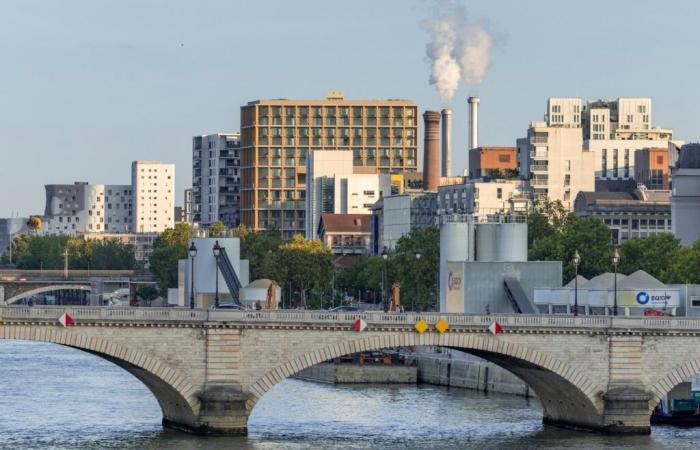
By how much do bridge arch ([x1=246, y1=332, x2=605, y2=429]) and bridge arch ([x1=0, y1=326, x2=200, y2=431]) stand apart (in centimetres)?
264

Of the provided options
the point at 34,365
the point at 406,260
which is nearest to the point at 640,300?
the point at 34,365

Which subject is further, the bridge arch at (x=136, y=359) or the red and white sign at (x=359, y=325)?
the red and white sign at (x=359, y=325)

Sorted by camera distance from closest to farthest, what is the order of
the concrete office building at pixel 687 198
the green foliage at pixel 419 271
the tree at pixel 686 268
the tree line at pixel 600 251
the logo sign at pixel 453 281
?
the logo sign at pixel 453 281
the tree at pixel 686 268
the tree line at pixel 600 251
the green foliage at pixel 419 271
the concrete office building at pixel 687 198

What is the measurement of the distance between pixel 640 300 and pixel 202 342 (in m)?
26.0

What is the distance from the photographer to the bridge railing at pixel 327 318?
89250 mm

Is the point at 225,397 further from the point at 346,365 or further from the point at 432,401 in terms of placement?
the point at 346,365

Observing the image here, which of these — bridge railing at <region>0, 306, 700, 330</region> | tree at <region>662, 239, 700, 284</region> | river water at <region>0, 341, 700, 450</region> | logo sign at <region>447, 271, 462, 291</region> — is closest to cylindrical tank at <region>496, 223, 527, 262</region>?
logo sign at <region>447, 271, 462, 291</region>

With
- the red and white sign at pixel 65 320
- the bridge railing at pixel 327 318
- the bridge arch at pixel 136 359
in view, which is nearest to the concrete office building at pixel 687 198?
the bridge railing at pixel 327 318

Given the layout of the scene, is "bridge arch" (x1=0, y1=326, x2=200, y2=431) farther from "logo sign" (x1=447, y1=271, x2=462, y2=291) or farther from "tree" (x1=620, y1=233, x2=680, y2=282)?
"tree" (x1=620, y1=233, x2=680, y2=282)

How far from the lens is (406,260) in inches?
6757

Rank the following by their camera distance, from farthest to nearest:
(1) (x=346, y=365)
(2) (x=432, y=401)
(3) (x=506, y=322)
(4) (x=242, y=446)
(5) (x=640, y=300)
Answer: (1) (x=346, y=365) → (2) (x=432, y=401) → (5) (x=640, y=300) → (3) (x=506, y=322) → (4) (x=242, y=446)

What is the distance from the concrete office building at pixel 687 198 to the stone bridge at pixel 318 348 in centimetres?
7984

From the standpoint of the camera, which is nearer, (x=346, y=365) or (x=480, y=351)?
(x=480, y=351)

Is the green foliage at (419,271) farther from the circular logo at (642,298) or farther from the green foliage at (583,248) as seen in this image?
the circular logo at (642,298)
